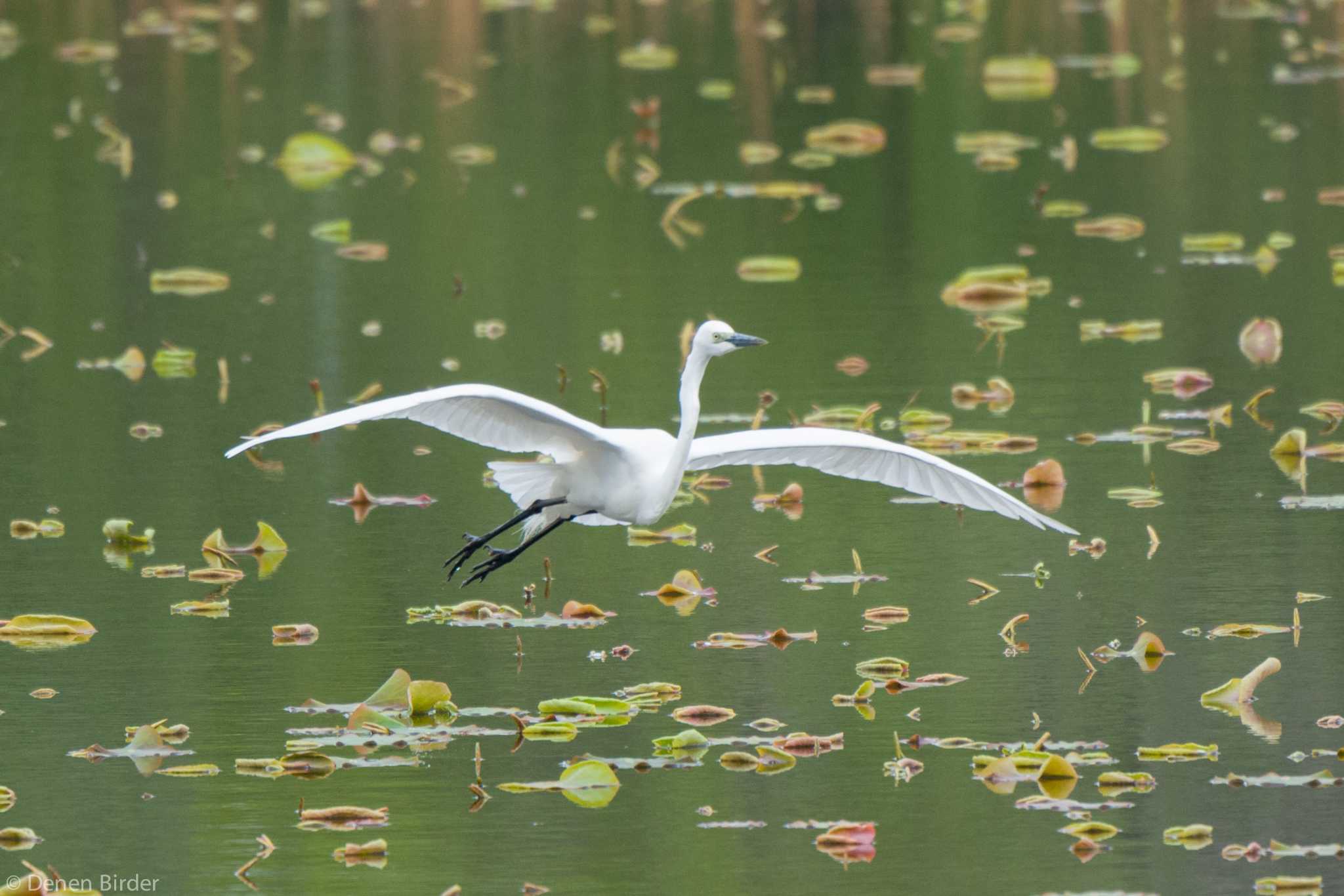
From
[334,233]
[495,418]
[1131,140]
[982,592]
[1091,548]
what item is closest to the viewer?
[495,418]

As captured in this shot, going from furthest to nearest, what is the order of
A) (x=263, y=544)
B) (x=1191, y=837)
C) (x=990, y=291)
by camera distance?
(x=990, y=291) → (x=263, y=544) → (x=1191, y=837)

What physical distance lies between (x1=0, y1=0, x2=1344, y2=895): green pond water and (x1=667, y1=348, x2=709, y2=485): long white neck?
2.07 ft

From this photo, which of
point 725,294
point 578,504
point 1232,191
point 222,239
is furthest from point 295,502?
point 1232,191

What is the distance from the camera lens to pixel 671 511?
401 inches

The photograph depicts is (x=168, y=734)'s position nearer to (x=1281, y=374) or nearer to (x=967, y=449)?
(x=967, y=449)

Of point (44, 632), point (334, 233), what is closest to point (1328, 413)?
point (44, 632)

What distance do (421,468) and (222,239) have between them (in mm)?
6756

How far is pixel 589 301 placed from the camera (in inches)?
573

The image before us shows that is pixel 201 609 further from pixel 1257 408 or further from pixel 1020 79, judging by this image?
pixel 1020 79

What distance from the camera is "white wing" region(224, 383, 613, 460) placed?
7566 millimetres

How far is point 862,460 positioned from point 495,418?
128 centimetres

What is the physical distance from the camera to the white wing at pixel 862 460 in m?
8.20

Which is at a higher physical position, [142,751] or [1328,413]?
[142,751]

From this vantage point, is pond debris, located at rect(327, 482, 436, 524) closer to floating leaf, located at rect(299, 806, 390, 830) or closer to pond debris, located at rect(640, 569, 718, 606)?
pond debris, located at rect(640, 569, 718, 606)
